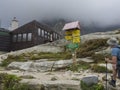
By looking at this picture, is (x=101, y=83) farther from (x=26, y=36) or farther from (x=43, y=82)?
(x=26, y=36)

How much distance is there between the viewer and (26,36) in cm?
5081

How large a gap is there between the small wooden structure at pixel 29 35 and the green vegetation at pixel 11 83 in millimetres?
31433

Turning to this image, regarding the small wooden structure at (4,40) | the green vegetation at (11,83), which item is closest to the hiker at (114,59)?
the green vegetation at (11,83)

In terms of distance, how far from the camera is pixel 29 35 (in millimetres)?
50500

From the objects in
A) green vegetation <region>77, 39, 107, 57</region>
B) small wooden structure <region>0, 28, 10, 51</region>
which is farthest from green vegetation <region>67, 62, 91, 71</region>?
small wooden structure <region>0, 28, 10, 51</region>

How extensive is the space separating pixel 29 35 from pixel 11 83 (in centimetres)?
3314

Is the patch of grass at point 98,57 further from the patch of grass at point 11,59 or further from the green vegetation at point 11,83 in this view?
the green vegetation at point 11,83

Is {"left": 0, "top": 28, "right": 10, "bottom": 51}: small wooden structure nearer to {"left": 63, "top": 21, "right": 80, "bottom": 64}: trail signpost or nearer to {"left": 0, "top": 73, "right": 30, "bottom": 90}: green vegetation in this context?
{"left": 63, "top": 21, "right": 80, "bottom": 64}: trail signpost

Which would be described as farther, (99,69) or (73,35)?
(73,35)

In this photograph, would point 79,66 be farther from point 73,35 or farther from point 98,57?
point 73,35

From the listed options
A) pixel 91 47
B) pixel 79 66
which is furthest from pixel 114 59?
pixel 91 47

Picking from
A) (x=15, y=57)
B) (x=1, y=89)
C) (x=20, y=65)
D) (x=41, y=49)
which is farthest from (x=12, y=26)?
(x=1, y=89)

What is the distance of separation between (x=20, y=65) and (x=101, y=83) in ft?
35.9

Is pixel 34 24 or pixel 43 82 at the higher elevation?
pixel 34 24
